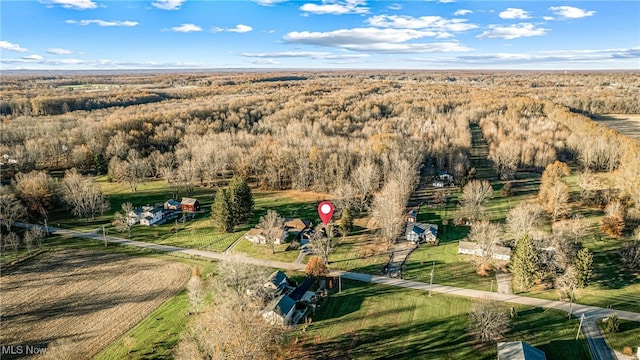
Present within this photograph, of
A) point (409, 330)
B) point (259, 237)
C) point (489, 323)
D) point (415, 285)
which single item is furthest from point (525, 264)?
point (259, 237)

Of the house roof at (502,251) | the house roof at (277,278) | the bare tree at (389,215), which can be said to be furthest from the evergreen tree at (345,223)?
the house roof at (502,251)

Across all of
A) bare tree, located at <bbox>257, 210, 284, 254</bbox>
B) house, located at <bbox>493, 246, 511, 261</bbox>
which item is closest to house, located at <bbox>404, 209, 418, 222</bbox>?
house, located at <bbox>493, 246, 511, 261</bbox>

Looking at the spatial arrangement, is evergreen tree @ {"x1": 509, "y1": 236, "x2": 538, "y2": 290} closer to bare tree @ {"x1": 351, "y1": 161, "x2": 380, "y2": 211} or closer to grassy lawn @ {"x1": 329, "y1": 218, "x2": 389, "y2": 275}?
grassy lawn @ {"x1": 329, "y1": 218, "x2": 389, "y2": 275}

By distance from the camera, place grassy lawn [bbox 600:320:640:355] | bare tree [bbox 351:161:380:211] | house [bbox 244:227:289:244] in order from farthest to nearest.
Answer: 1. bare tree [bbox 351:161:380:211]
2. house [bbox 244:227:289:244]
3. grassy lawn [bbox 600:320:640:355]

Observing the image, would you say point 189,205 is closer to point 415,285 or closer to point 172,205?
point 172,205

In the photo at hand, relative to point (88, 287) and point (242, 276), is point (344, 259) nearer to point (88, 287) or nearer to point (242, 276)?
point (242, 276)

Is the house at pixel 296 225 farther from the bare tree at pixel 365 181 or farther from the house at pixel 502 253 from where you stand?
the house at pixel 502 253
